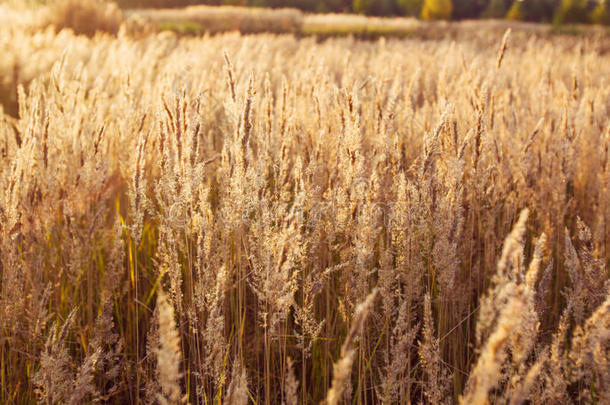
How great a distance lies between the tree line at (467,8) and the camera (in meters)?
38.1

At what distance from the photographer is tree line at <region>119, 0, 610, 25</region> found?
125ft

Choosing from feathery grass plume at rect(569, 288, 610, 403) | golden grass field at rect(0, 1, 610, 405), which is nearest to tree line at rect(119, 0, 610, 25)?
golden grass field at rect(0, 1, 610, 405)

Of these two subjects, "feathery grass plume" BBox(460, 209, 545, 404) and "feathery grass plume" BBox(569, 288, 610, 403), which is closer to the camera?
"feathery grass plume" BBox(460, 209, 545, 404)

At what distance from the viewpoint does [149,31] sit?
11.8 metres

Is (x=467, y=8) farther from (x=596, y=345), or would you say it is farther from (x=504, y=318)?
(x=504, y=318)

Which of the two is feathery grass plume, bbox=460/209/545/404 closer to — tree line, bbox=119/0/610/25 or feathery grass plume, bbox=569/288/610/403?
feathery grass plume, bbox=569/288/610/403

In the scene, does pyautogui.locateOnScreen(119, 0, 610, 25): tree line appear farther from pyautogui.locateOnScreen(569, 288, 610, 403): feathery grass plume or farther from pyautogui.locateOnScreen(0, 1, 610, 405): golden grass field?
pyautogui.locateOnScreen(569, 288, 610, 403): feathery grass plume

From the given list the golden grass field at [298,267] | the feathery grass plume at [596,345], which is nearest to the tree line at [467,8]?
the golden grass field at [298,267]

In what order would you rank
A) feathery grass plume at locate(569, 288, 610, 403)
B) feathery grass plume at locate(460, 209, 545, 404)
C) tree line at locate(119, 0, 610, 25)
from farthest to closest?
tree line at locate(119, 0, 610, 25), feathery grass plume at locate(569, 288, 610, 403), feathery grass plume at locate(460, 209, 545, 404)

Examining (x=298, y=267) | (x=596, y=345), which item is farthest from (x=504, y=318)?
(x=298, y=267)

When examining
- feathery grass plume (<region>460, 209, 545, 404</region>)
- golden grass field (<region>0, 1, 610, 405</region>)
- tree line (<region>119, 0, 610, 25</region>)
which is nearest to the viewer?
feathery grass plume (<region>460, 209, 545, 404</region>)

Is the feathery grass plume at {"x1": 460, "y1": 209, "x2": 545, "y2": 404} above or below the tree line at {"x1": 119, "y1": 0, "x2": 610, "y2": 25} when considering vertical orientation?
below

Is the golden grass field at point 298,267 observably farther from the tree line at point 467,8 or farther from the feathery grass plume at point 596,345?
the tree line at point 467,8

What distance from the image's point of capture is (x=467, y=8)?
43969mm
